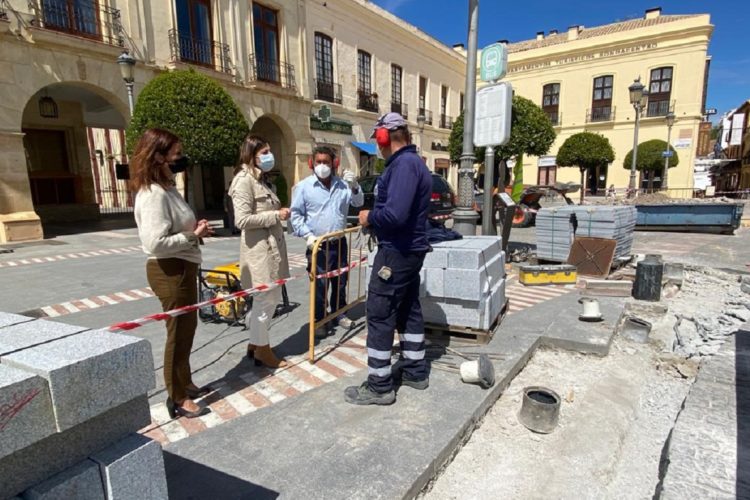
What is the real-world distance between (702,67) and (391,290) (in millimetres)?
36790

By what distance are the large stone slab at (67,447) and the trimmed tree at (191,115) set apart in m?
10.2

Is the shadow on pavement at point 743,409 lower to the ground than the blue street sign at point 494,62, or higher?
lower

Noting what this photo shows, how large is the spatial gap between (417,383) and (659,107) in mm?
36402

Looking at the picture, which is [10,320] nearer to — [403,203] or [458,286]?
[403,203]

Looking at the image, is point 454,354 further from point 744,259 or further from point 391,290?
point 744,259

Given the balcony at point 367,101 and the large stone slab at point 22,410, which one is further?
the balcony at point 367,101

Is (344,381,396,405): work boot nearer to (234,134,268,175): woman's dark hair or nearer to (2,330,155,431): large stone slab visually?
(2,330,155,431): large stone slab

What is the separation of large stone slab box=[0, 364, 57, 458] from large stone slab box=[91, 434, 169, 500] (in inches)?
8.7

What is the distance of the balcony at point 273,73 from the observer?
1588 centimetres

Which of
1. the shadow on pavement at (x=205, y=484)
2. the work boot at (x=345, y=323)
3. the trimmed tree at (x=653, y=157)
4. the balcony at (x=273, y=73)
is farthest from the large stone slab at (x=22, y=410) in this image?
the trimmed tree at (x=653, y=157)

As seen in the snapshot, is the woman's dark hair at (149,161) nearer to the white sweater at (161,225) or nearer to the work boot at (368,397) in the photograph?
the white sweater at (161,225)

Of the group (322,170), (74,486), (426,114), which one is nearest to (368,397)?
(74,486)

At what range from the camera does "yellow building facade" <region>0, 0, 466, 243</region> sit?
34.6 feet

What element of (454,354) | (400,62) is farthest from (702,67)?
(454,354)
